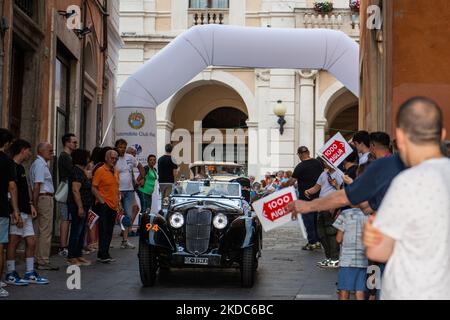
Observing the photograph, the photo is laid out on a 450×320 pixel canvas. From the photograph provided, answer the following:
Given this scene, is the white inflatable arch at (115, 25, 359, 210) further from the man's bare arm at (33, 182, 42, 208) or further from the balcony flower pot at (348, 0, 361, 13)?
the balcony flower pot at (348, 0, 361, 13)

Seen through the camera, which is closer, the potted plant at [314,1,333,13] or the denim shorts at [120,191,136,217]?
the denim shorts at [120,191,136,217]

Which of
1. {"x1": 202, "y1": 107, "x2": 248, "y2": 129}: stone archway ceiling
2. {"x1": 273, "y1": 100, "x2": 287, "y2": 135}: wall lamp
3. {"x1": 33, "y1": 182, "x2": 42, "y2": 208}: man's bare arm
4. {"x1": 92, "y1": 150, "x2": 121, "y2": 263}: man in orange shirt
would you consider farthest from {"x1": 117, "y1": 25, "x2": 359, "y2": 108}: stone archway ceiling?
{"x1": 202, "y1": 107, "x2": 248, "y2": 129}: stone archway ceiling

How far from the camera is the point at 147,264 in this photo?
9.72 metres

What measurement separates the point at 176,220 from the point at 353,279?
339 cm

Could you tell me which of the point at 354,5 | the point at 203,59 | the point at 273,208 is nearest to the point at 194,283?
the point at 273,208

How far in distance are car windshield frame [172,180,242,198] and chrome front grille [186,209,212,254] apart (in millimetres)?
1291

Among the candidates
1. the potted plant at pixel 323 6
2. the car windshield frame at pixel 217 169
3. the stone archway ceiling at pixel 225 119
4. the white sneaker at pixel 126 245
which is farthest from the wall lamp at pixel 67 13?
the stone archway ceiling at pixel 225 119

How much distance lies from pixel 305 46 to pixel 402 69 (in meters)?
6.58

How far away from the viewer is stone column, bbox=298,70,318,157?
89.1ft

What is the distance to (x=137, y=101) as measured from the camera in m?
16.5

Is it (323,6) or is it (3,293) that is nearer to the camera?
(3,293)

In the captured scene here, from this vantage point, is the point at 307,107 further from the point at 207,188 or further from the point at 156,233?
the point at 156,233

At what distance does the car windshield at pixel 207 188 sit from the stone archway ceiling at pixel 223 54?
5141 mm

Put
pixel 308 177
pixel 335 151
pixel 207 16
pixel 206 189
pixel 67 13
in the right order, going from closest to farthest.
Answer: pixel 335 151 < pixel 206 189 < pixel 308 177 < pixel 67 13 < pixel 207 16
